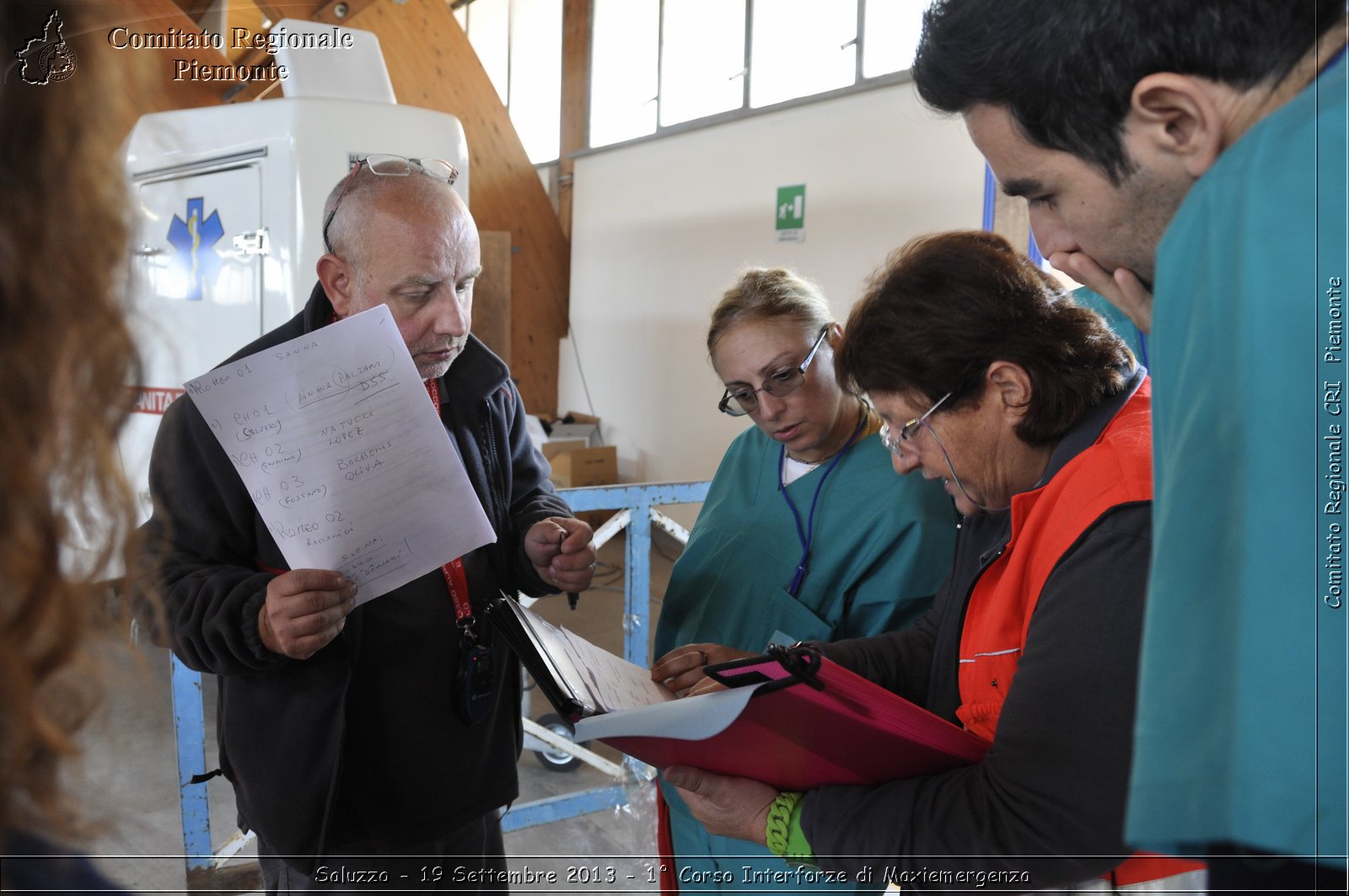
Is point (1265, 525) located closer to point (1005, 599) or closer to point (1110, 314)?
point (1005, 599)

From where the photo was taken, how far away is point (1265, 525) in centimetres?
49

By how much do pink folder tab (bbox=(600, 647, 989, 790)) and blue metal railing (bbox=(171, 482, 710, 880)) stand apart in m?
1.57

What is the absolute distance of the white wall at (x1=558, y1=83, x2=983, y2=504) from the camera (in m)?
4.96

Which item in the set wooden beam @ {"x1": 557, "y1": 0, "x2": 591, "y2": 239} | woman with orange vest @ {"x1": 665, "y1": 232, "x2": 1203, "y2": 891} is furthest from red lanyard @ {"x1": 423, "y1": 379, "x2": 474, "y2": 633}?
wooden beam @ {"x1": 557, "y1": 0, "x2": 591, "y2": 239}

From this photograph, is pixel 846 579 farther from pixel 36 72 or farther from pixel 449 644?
pixel 36 72

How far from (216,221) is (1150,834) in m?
3.88

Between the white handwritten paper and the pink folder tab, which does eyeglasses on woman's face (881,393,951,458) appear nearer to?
the pink folder tab

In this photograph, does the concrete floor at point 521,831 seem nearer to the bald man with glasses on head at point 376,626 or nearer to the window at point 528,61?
the bald man with glasses on head at point 376,626

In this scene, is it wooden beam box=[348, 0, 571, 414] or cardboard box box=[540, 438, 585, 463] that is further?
cardboard box box=[540, 438, 585, 463]

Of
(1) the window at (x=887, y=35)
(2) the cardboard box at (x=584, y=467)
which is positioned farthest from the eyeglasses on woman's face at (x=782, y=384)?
(2) the cardboard box at (x=584, y=467)

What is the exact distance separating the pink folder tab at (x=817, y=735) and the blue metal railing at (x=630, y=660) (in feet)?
5.16

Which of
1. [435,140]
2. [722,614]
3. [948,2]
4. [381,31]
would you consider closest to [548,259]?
[381,31]

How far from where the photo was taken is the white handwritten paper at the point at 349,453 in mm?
1238

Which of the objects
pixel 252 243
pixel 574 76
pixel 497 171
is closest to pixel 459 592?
pixel 252 243
